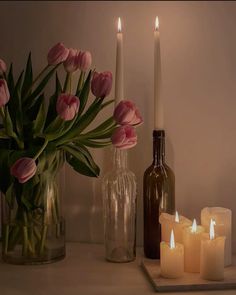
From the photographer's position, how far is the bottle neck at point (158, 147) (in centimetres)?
103

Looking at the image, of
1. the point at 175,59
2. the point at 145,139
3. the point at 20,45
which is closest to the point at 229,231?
the point at 145,139

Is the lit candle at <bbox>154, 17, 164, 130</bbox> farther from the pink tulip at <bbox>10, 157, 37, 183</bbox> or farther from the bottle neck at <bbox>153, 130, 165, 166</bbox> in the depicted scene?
the pink tulip at <bbox>10, 157, 37, 183</bbox>

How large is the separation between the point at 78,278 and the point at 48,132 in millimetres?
266

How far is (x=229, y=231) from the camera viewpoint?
963 millimetres

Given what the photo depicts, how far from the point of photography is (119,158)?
1064 millimetres

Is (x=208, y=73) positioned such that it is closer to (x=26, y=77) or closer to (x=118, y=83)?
(x=118, y=83)

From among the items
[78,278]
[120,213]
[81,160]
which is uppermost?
[81,160]

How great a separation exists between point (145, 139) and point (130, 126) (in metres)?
0.18

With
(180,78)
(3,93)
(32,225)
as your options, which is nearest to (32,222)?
(32,225)

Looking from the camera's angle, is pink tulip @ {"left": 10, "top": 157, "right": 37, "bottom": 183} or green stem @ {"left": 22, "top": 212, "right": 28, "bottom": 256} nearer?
pink tulip @ {"left": 10, "top": 157, "right": 37, "bottom": 183}

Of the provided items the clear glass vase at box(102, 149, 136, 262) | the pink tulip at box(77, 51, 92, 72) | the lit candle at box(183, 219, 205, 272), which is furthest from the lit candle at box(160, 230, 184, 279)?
the pink tulip at box(77, 51, 92, 72)

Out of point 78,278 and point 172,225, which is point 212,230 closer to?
point 172,225

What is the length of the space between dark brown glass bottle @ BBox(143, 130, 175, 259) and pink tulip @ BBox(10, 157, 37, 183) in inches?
10.2

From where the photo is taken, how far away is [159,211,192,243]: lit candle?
0.96 m
